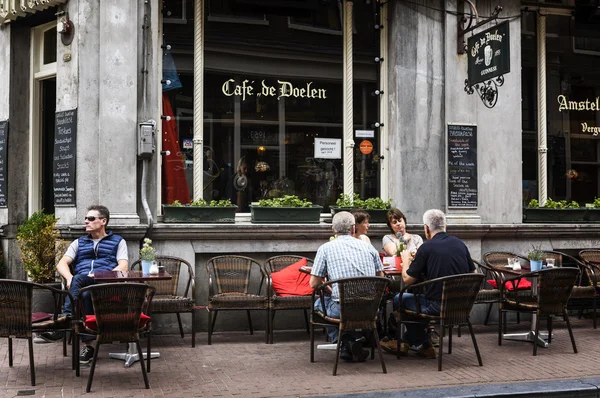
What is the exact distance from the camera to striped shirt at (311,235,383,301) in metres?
7.23

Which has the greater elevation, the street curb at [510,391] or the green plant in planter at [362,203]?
the green plant in planter at [362,203]

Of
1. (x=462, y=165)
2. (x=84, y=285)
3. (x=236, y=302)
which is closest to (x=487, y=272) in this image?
(x=462, y=165)

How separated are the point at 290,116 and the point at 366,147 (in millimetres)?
1190

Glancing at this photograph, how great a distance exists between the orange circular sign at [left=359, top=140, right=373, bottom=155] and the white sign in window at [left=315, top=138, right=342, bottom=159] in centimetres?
32

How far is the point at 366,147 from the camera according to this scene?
1023 centimetres

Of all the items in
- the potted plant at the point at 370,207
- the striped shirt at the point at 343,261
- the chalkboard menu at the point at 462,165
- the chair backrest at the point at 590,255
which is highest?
the chalkboard menu at the point at 462,165

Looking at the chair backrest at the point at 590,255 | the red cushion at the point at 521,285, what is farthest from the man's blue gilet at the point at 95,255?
the chair backrest at the point at 590,255

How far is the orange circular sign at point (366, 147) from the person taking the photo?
10.2 metres

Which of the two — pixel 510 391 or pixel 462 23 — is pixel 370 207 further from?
pixel 510 391

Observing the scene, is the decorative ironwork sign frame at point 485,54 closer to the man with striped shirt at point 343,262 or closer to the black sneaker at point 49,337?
the man with striped shirt at point 343,262

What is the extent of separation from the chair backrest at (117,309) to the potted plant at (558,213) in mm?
6340

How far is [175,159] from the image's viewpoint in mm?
9320

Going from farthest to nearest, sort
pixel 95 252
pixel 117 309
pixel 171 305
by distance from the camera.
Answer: pixel 171 305, pixel 95 252, pixel 117 309

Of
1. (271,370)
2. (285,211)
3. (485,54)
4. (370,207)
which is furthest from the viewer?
(370,207)
